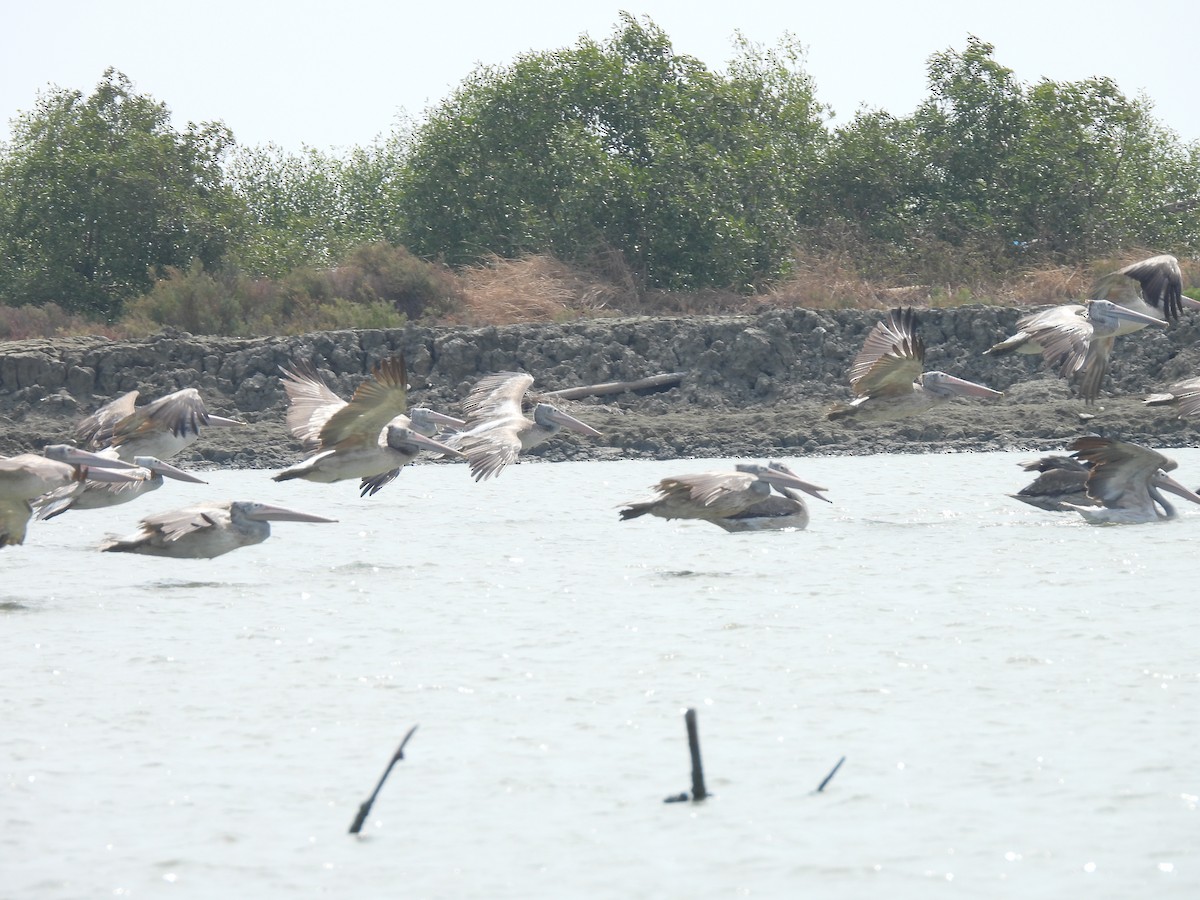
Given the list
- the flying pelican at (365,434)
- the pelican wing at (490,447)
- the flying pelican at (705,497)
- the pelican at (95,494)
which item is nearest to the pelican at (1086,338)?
the flying pelican at (705,497)

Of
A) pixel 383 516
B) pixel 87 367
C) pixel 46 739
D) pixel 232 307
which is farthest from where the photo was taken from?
pixel 232 307

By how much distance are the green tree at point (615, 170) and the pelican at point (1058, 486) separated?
747 inches

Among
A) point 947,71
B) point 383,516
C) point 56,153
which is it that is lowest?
point 383,516

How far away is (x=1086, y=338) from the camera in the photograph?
40.1 feet

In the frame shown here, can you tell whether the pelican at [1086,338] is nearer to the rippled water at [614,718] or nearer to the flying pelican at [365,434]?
the rippled water at [614,718]

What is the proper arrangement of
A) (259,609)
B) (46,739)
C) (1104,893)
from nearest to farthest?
(1104,893)
(46,739)
(259,609)

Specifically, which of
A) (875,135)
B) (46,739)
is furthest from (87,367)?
(46,739)

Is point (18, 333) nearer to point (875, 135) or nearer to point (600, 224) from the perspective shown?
point (600, 224)

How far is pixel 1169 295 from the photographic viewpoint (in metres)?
12.6

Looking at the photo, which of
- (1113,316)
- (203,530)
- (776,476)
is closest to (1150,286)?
(1113,316)

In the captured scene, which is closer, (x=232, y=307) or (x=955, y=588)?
(x=955, y=588)

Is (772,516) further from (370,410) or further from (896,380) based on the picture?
(370,410)

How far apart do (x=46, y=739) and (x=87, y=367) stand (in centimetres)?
2264

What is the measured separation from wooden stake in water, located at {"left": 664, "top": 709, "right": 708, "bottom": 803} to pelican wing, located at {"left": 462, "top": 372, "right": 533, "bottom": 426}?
8916mm
